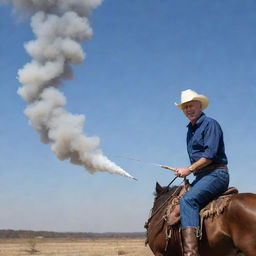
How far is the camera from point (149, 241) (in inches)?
344

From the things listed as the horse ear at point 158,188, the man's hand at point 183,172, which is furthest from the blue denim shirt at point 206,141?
the horse ear at point 158,188

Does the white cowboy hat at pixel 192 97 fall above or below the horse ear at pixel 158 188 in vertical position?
above

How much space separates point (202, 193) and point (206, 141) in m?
0.90

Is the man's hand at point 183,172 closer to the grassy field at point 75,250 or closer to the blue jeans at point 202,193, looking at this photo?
the blue jeans at point 202,193

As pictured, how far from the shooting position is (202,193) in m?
7.72

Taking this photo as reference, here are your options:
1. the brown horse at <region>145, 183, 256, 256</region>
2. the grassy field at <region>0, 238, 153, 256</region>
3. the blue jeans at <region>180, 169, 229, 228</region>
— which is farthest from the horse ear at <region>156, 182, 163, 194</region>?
the grassy field at <region>0, 238, 153, 256</region>

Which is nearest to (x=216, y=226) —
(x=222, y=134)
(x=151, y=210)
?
(x=222, y=134)

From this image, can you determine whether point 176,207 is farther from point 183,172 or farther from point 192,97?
point 192,97

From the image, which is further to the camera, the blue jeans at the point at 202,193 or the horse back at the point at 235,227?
the blue jeans at the point at 202,193

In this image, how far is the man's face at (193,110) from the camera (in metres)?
8.30

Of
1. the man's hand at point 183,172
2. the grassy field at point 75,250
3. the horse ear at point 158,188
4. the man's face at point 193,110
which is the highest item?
the man's face at point 193,110

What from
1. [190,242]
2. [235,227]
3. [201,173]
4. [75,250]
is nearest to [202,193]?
[201,173]

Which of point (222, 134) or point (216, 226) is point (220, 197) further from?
point (222, 134)

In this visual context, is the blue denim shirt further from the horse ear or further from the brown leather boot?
the horse ear
